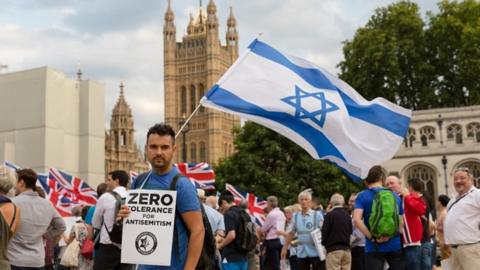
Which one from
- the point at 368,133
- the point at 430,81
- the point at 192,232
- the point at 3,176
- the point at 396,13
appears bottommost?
the point at 192,232

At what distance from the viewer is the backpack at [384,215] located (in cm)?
818

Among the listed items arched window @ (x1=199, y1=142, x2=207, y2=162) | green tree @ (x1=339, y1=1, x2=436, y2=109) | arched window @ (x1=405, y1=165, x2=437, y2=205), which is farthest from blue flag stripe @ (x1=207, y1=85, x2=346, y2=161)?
arched window @ (x1=199, y1=142, x2=207, y2=162)

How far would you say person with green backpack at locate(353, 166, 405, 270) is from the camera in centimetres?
820

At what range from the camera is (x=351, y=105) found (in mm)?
8969

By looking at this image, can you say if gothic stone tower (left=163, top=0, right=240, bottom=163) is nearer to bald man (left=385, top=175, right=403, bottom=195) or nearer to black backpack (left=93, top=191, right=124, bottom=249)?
bald man (left=385, top=175, right=403, bottom=195)

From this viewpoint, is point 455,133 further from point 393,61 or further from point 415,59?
point 415,59

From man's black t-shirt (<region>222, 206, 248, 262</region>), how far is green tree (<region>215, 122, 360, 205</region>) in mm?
26858

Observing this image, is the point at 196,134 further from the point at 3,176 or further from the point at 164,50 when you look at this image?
the point at 3,176

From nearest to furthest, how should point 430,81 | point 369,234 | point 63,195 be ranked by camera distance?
point 369,234
point 63,195
point 430,81

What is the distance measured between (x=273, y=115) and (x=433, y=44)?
146ft

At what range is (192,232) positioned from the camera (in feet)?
14.5

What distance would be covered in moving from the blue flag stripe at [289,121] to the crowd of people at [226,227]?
618mm

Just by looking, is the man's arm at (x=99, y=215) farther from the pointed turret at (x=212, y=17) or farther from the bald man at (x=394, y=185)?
the pointed turret at (x=212, y=17)

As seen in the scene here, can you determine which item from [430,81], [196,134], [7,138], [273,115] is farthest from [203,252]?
[196,134]
